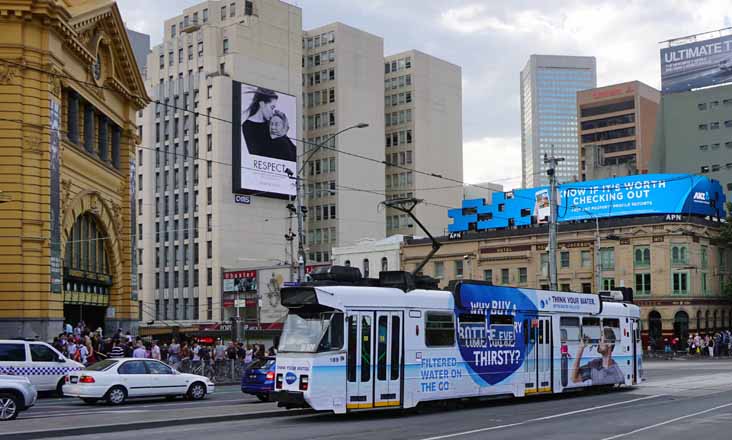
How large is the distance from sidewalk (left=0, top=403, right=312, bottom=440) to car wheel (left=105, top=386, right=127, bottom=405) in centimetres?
76

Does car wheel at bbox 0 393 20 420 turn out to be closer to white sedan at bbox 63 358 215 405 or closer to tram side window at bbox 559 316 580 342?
white sedan at bbox 63 358 215 405

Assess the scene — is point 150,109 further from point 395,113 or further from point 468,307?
point 468,307

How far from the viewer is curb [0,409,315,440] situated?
16.9 m

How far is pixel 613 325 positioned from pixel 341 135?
86.6 meters

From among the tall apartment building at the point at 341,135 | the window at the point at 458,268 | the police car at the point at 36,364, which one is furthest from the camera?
the tall apartment building at the point at 341,135

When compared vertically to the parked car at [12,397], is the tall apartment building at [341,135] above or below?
above

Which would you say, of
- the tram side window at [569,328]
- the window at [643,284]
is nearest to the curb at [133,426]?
the tram side window at [569,328]

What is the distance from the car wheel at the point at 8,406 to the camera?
790 inches

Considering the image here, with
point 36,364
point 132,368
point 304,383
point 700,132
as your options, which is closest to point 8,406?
point 132,368

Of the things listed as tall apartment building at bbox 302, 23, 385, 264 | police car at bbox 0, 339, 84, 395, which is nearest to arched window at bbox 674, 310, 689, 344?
tall apartment building at bbox 302, 23, 385, 264

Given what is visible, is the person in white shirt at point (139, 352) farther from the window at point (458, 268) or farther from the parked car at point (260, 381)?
the window at point (458, 268)

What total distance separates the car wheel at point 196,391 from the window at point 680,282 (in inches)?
1970

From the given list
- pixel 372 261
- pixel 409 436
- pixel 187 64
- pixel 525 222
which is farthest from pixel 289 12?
pixel 409 436

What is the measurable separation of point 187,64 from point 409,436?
3622 inches
